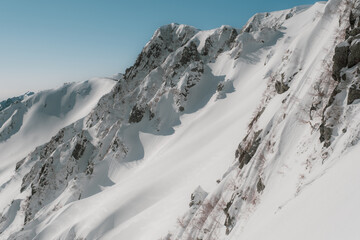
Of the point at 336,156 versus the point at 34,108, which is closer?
the point at 336,156

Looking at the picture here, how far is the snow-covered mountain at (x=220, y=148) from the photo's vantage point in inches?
325

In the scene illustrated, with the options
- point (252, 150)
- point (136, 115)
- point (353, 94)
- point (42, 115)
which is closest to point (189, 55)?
point (136, 115)

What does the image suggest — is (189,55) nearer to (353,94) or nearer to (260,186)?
(260,186)

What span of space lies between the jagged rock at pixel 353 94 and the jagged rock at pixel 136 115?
43707 millimetres

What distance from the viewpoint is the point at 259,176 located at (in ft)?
40.2

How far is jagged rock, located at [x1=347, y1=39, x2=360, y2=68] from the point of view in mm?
9797

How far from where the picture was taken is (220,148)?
26875 millimetres

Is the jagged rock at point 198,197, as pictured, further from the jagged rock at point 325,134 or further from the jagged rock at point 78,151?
the jagged rock at point 78,151

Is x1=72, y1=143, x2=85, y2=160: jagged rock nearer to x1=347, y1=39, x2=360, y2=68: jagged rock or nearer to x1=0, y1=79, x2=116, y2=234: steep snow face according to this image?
x1=347, y1=39, x2=360, y2=68: jagged rock

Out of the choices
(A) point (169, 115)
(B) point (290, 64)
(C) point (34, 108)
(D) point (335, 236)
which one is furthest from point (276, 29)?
(C) point (34, 108)

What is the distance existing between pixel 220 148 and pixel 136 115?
2768 cm

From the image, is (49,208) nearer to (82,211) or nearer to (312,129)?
(82,211)

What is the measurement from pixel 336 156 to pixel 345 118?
1798mm

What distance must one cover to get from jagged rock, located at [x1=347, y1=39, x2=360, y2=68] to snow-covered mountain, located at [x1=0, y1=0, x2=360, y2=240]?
42 millimetres
